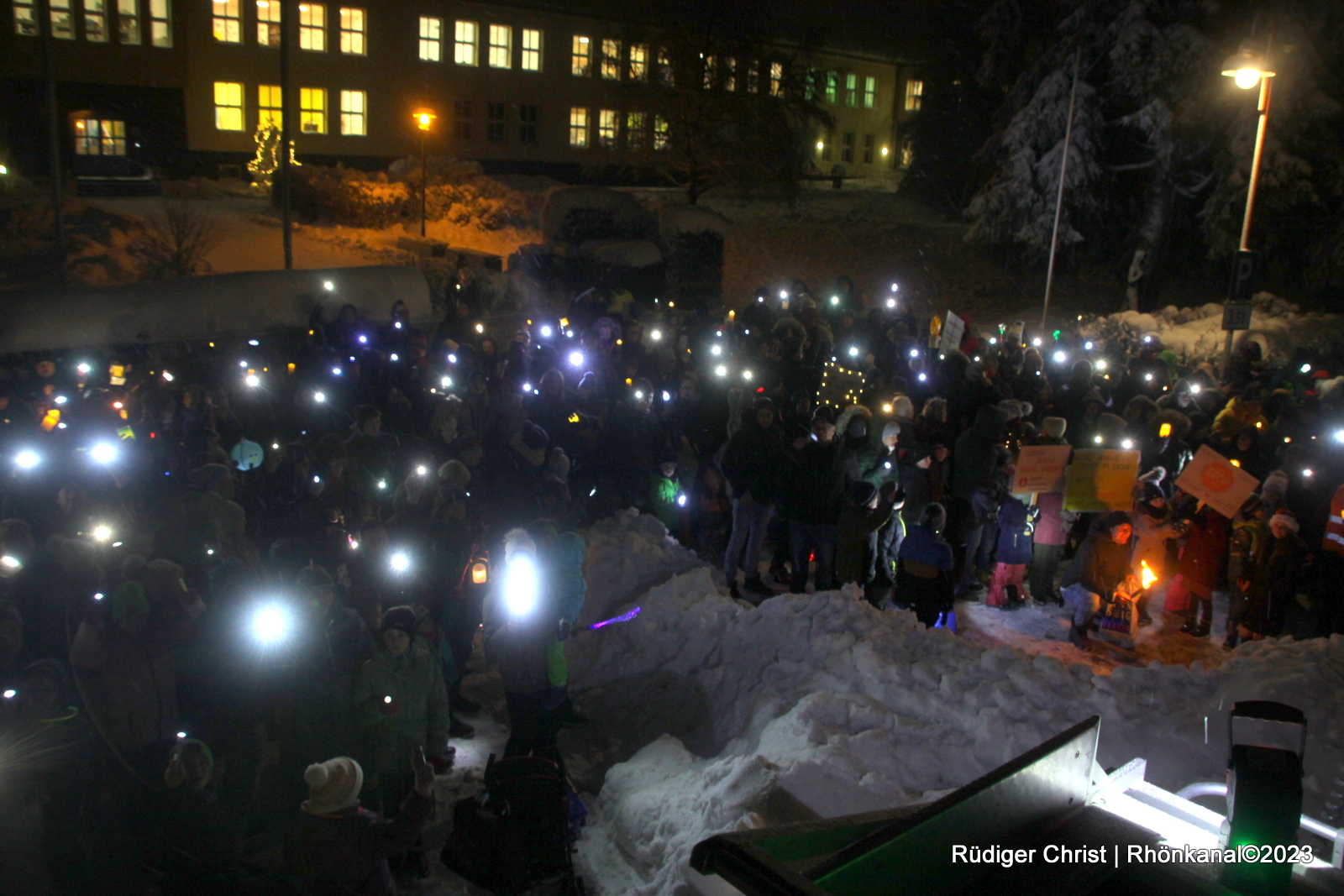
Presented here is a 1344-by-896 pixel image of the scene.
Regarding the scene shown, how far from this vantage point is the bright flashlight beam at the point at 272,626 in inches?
214

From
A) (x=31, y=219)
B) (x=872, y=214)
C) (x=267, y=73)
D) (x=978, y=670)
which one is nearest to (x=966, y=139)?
(x=872, y=214)

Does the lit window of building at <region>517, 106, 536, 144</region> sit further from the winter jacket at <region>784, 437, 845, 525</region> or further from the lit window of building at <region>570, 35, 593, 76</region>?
the winter jacket at <region>784, 437, 845, 525</region>

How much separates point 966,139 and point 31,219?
31294 millimetres

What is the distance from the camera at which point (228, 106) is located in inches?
1206

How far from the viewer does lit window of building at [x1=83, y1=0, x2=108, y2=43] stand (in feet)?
90.3

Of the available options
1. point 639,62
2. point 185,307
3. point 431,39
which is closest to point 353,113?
point 431,39

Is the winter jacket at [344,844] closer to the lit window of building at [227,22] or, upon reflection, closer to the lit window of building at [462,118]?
the lit window of building at [227,22]

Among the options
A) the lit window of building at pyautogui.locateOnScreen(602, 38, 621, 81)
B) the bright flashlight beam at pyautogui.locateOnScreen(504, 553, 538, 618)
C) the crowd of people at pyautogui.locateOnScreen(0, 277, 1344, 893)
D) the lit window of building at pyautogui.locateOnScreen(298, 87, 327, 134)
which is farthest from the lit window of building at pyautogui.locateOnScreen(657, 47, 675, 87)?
the bright flashlight beam at pyautogui.locateOnScreen(504, 553, 538, 618)

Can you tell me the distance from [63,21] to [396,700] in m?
29.7

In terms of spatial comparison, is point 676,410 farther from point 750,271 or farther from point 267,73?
point 267,73

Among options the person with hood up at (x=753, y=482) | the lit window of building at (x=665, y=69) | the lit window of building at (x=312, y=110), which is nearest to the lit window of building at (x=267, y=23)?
the lit window of building at (x=312, y=110)

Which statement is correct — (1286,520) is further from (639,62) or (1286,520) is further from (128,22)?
(128,22)

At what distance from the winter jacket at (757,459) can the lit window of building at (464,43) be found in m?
30.4

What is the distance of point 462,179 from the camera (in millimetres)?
28859
